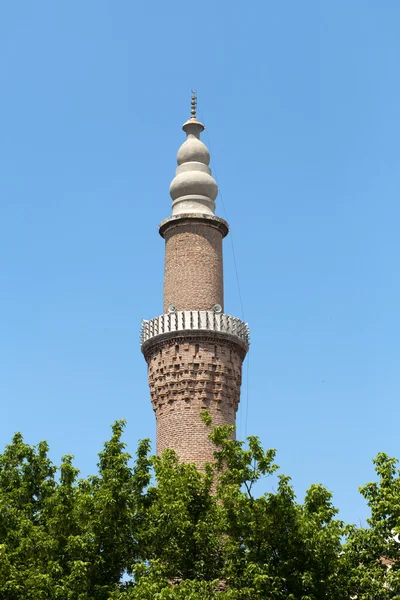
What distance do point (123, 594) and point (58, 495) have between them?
13.0ft

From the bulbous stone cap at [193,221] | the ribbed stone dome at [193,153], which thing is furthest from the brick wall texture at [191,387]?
the ribbed stone dome at [193,153]

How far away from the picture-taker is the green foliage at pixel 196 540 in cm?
2341

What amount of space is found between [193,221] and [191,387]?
623 cm

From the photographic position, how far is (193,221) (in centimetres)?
3650

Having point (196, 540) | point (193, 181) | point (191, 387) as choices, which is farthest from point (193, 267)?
point (196, 540)

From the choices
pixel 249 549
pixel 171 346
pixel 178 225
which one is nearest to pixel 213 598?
pixel 249 549

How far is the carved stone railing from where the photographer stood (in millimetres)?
34656

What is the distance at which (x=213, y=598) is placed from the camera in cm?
2250

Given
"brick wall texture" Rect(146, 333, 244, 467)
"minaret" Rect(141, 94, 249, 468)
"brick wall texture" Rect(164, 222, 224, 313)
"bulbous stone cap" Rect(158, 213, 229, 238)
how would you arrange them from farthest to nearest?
1. "bulbous stone cap" Rect(158, 213, 229, 238)
2. "brick wall texture" Rect(164, 222, 224, 313)
3. "minaret" Rect(141, 94, 249, 468)
4. "brick wall texture" Rect(146, 333, 244, 467)

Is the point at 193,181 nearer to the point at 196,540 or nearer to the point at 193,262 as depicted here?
the point at 193,262

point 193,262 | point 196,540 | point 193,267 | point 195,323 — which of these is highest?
point 193,262

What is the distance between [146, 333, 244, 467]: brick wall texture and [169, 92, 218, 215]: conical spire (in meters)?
5.20

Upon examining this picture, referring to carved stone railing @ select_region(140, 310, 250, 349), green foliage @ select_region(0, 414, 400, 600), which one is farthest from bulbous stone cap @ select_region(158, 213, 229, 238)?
green foliage @ select_region(0, 414, 400, 600)

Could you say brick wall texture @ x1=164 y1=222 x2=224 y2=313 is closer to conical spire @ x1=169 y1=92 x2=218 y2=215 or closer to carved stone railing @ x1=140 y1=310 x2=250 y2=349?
carved stone railing @ x1=140 y1=310 x2=250 y2=349
